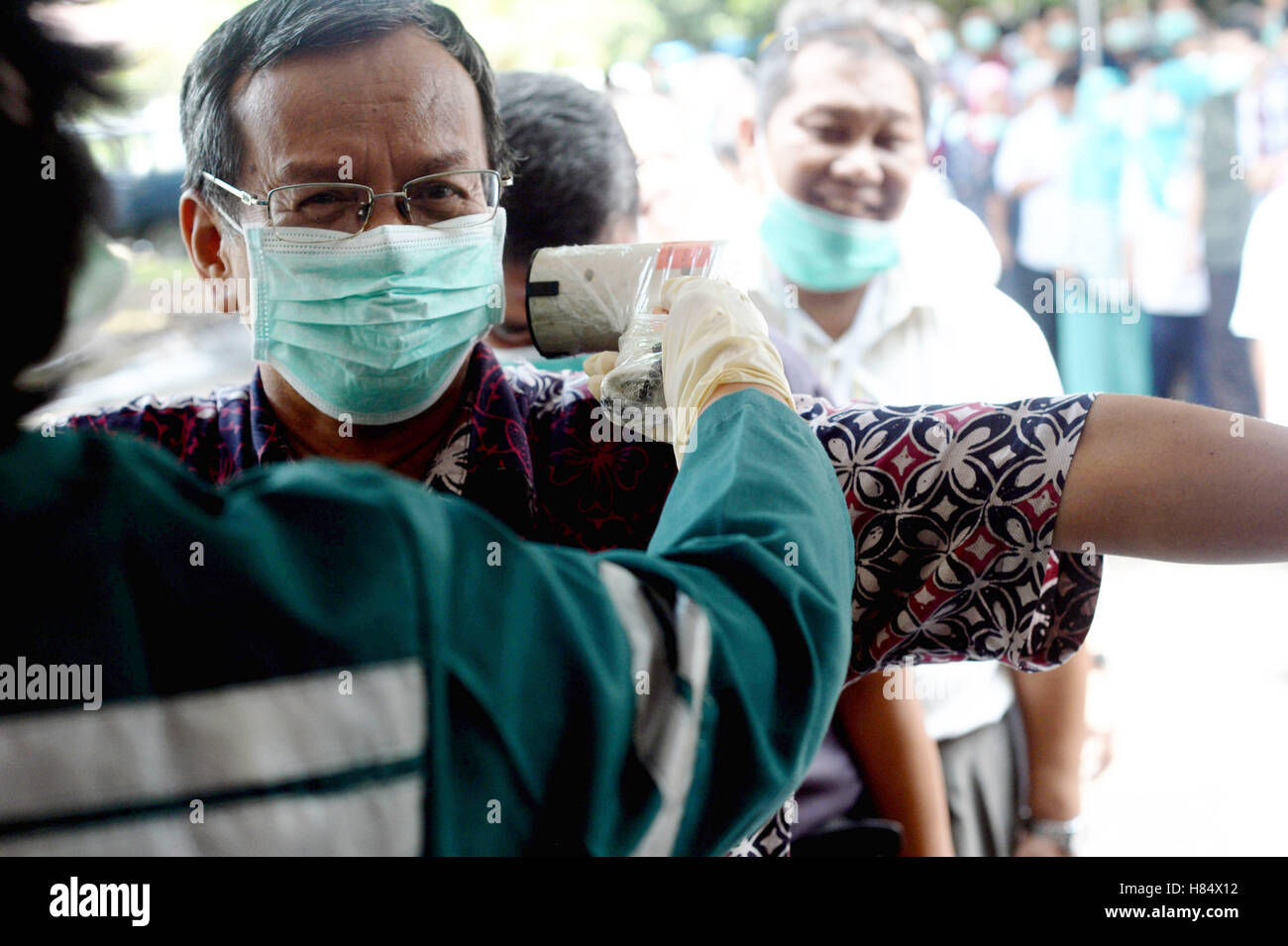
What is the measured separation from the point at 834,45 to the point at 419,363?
1371 mm

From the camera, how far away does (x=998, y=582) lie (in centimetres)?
104

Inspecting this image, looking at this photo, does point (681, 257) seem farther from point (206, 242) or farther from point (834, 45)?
point (834, 45)

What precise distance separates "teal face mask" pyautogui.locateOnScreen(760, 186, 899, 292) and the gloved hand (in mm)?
1225

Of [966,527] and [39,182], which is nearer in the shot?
[39,182]

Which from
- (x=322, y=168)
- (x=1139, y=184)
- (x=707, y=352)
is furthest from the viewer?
(x=1139, y=184)

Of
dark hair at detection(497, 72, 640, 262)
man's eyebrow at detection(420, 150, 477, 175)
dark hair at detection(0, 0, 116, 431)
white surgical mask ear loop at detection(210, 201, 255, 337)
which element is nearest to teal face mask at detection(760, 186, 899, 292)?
dark hair at detection(497, 72, 640, 262)

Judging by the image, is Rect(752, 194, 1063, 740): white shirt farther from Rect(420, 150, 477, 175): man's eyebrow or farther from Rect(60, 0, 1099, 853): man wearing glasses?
Rect(420, 150, 477, 175): man's eyebrow

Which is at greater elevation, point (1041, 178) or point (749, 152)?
point (1041, 178)

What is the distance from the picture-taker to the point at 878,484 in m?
1.04

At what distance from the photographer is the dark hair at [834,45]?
2195 millimetres

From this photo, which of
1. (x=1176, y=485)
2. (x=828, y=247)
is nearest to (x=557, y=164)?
(x=828, y=247)

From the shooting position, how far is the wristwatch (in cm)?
177

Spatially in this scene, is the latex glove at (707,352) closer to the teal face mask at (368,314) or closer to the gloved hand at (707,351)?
the gloved hand at (707,351)
